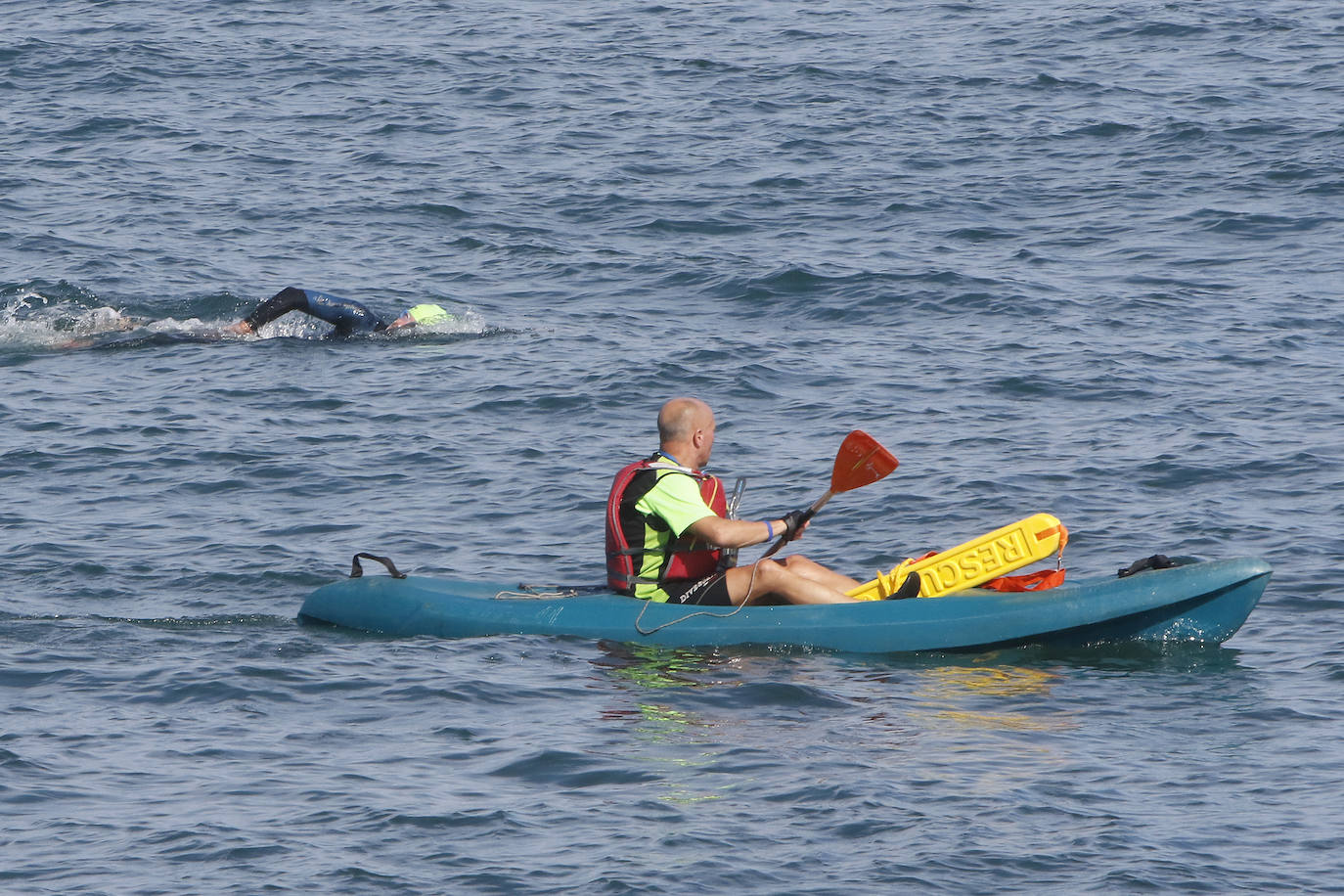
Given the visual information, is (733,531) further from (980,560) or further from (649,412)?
(649,412)

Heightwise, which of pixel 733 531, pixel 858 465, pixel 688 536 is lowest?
pixel 688 536

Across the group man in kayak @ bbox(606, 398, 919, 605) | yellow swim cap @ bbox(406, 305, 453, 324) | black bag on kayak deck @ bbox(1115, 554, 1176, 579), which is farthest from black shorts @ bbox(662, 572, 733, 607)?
yellow swim cap @ bbox(406, 305, 453, 324)

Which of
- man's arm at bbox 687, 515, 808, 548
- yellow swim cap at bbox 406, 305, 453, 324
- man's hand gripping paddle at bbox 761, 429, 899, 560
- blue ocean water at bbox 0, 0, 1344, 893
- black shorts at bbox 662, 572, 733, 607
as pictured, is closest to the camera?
blue ocean water at bbox 0, 0, 1344, 893

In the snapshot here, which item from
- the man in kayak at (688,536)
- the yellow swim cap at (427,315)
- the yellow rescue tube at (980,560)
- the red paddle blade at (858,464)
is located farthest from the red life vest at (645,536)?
the yellow swim cap at (427,315)

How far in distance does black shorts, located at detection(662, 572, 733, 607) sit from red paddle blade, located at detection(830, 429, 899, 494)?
0.69 metres

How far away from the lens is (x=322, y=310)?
13.1 meters

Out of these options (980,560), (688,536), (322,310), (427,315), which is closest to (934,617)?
(980,560)

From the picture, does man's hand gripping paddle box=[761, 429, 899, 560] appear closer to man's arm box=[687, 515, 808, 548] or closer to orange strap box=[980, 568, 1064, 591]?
Result: man's arm box=[687, 515, 808, 548]

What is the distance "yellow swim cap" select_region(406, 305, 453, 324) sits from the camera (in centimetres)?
1327

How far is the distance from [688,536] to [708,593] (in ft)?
0.90

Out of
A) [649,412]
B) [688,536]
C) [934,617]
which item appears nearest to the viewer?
[934,617]

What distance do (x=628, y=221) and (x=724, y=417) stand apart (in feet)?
17.5

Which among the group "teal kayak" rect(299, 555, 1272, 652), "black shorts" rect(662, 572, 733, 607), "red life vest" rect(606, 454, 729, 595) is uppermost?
"red life vest" rect(606, 454, 729, 595)

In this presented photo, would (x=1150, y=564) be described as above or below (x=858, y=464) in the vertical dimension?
below
